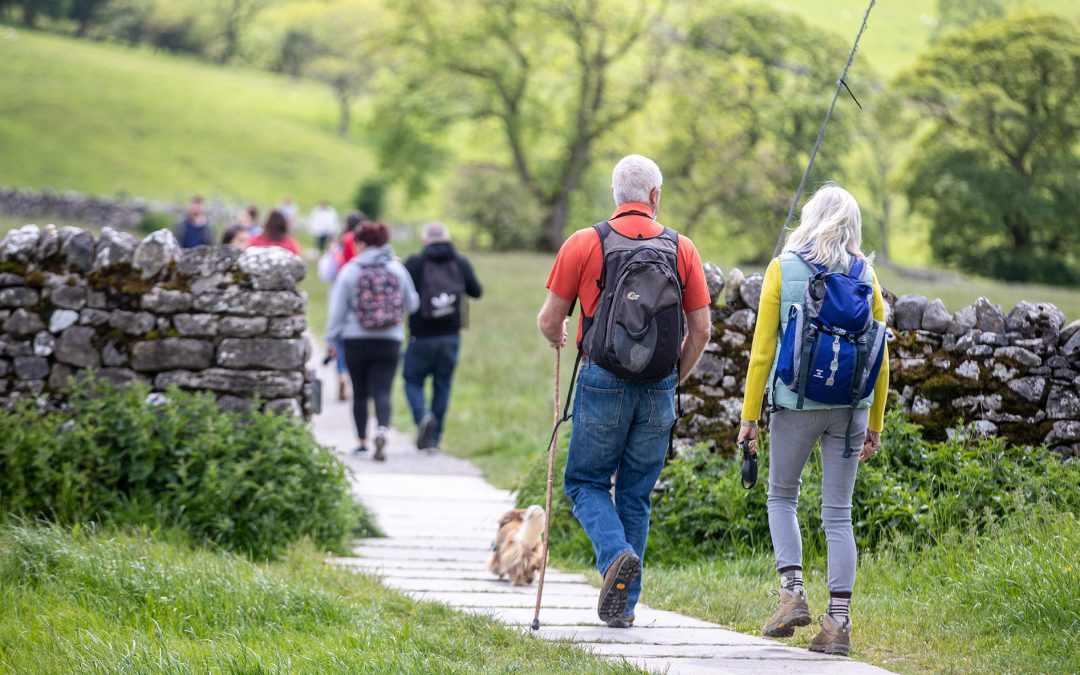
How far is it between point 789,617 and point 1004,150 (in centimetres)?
4121

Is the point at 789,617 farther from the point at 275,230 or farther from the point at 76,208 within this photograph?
the point at 76,208

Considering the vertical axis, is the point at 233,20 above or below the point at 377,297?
above

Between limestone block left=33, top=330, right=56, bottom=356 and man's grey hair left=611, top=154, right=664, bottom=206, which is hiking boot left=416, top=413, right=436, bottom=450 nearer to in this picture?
limestone block left=33, top=330, right=56, bottom=356

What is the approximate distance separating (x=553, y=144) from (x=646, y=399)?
48.3m

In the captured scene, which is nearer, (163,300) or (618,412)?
(618,412)

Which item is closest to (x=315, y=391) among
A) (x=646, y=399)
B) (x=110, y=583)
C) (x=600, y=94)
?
(x=110, y=583)

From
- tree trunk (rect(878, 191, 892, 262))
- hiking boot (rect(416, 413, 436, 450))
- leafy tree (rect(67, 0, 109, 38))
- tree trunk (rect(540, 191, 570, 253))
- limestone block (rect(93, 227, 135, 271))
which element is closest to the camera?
limestone block (rect(93, 227, 135, 271))

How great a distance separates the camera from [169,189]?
166 ft

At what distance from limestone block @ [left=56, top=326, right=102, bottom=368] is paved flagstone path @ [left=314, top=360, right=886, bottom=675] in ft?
6.01

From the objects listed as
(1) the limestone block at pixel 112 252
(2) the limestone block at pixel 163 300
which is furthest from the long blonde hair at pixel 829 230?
(1) the limestone block at pixel 112 252

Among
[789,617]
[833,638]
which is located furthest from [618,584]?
[833,638]

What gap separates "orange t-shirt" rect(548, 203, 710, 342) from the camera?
5.39m

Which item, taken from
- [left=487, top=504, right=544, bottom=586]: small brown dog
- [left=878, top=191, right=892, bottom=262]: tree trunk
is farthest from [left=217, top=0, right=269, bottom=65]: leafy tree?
[left=487, top=504, right=544, bottom=586]: small brown dog

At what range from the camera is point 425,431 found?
1198 cm
